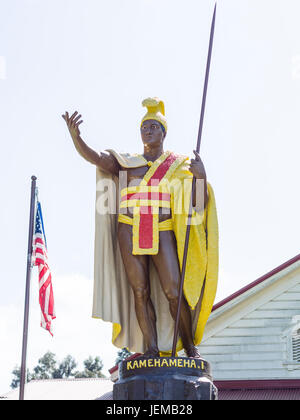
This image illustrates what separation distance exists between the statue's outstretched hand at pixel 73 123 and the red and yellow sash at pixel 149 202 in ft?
2.74

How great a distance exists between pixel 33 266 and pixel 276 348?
6309 mm

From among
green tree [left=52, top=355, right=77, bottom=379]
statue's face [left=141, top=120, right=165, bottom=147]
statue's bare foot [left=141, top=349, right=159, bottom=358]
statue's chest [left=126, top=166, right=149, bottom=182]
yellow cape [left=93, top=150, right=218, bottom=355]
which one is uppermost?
green tree [left=52, top=355, right=77, bottom=379]

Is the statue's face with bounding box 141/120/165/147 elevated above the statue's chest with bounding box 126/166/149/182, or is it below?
above

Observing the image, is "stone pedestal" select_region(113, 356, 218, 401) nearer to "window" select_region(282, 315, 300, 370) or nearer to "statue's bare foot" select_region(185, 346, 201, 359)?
"statue's bare foot" select_region(185, 346, 201, 359)

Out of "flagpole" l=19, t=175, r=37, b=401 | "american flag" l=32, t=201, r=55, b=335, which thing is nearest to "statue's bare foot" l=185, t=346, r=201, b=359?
"flagpole" l=19, t=175, r=37, b=401

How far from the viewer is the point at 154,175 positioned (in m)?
8.86

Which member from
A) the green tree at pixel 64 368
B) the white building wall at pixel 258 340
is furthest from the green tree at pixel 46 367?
the white building wall at pixel 258 340

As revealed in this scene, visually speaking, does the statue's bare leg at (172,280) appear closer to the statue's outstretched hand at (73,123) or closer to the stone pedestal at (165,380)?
the stone pedestal at (165,380)

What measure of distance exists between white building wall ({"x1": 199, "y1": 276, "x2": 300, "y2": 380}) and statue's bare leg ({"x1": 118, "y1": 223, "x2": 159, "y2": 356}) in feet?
27.8

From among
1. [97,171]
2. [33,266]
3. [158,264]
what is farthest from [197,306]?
[33,266]

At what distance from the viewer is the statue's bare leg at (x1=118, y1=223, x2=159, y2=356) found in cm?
845

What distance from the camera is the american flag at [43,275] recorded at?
12750 millimetres
